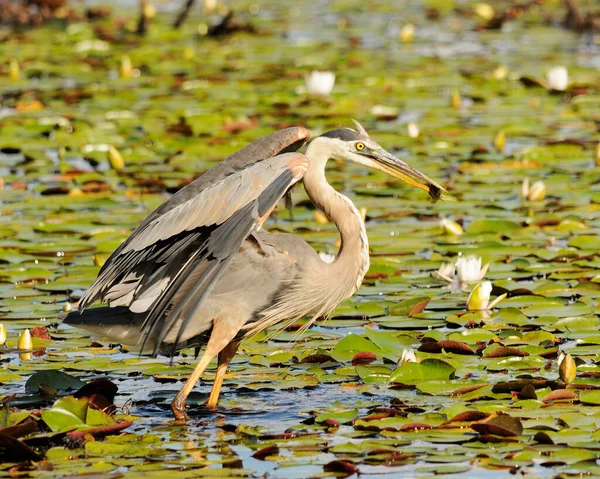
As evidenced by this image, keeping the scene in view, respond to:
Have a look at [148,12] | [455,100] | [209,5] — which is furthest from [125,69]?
[209,5]

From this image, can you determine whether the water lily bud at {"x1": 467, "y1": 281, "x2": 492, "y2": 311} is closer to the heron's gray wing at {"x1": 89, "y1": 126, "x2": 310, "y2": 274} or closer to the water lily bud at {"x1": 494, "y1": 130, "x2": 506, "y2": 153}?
the heron's gray wing at {"x1": 89, "y1": 126, "x2": 310, "y2": 274}

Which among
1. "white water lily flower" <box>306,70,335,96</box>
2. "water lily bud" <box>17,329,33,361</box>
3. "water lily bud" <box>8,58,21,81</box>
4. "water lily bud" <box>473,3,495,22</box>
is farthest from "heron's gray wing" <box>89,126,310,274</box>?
"water lily bud" <box>473,3,495,22</box>

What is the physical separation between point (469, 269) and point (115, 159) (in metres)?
3.75

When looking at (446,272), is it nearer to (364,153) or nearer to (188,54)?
(364,153)

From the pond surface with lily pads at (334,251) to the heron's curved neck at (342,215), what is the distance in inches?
15.4

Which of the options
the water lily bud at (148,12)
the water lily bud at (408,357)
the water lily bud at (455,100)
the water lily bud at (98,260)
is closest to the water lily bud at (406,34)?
the water lily bud at (148,12)

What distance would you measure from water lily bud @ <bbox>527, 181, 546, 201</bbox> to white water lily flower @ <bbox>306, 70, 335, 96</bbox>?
12.2 feet

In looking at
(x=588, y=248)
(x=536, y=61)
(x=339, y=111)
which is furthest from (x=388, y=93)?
(x=588, y=248)

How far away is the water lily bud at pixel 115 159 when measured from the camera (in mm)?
9445

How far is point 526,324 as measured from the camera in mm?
6203

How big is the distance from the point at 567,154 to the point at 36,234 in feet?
14.4

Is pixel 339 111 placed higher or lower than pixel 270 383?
higher

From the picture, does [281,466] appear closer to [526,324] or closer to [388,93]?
[526,324]

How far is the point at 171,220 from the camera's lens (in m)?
5.21
